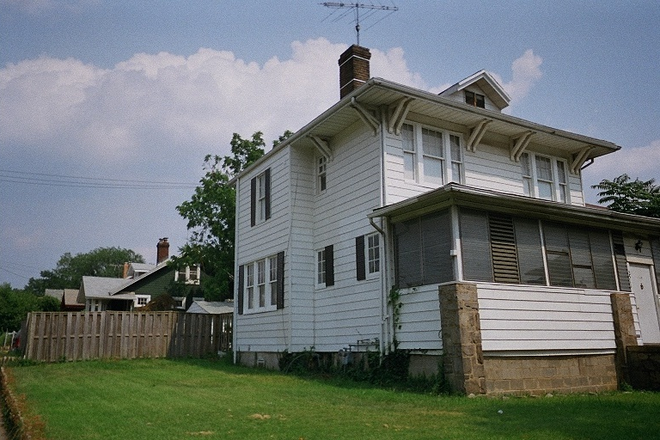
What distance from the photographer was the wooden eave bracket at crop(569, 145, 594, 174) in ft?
57.0

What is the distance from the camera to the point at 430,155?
14.8 m

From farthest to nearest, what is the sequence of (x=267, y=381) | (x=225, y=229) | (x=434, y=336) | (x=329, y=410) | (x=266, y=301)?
(x=225, y=229) → (x=266, y=301) → (x=267, y=381) → (x=434, y=336) → (x=329, y=410)

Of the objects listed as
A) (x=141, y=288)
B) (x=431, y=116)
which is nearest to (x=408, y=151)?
(x=431, y=116)

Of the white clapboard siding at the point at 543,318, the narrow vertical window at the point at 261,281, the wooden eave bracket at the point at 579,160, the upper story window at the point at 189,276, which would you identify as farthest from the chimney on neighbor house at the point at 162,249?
the white clapboard siding at the point at 543,318

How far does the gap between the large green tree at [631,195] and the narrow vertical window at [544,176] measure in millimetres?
7618

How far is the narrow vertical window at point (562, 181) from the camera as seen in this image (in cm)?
1734

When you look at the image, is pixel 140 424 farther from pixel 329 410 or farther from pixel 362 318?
pixel 362 318

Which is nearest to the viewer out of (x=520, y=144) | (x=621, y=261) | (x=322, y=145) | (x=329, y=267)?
(x=621, y=261)

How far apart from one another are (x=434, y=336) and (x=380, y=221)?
3.29m

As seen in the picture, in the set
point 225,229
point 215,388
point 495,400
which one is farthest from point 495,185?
point 225,229

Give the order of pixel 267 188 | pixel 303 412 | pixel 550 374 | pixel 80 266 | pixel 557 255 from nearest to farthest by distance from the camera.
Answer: pixel 303 412 → pixel 550 374 → pixel 557 255 → pixel 267 188 → pixel 80 266

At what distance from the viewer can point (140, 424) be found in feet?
24.1

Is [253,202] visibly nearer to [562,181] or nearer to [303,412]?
[562,181]

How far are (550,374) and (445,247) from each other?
3580mm
